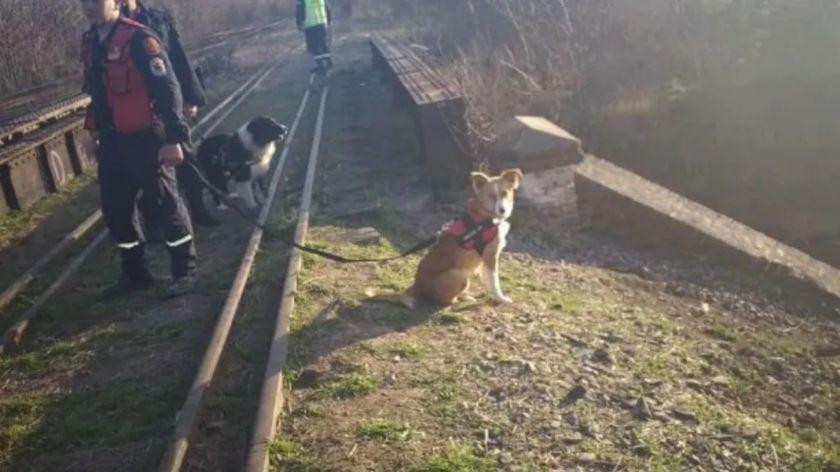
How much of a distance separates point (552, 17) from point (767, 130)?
4208 mm

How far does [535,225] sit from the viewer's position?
28.6 feet

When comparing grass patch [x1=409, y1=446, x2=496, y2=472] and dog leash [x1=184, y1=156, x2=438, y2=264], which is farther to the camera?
dog leash [x1=184, y1=156, x2=438, y2=264]

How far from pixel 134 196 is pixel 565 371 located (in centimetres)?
388

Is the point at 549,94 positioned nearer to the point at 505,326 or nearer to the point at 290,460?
the point at 505,326

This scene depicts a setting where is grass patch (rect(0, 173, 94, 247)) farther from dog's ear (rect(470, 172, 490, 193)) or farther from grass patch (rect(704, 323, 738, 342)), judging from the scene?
grass patch (rect(704, 323, 738, 342))

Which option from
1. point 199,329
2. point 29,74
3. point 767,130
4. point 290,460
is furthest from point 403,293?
point 29,74

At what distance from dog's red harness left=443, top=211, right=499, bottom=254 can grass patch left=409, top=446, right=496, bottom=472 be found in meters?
2.32

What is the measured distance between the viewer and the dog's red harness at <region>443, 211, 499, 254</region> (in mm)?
5918

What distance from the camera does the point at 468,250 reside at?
5949 mm

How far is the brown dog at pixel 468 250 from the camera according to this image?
19.1 feet

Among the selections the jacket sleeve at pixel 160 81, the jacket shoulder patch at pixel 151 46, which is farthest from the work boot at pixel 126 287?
the jacket shoulder patch at pixel 151 46

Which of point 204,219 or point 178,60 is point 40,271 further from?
point 178,60

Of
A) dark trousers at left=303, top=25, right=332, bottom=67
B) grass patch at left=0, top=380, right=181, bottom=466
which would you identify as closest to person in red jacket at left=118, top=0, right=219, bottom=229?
grass patch at left=0, top=380, right=181, bottom=466

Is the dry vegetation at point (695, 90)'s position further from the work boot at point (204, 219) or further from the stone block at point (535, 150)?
the work boot at point (204, 219)
